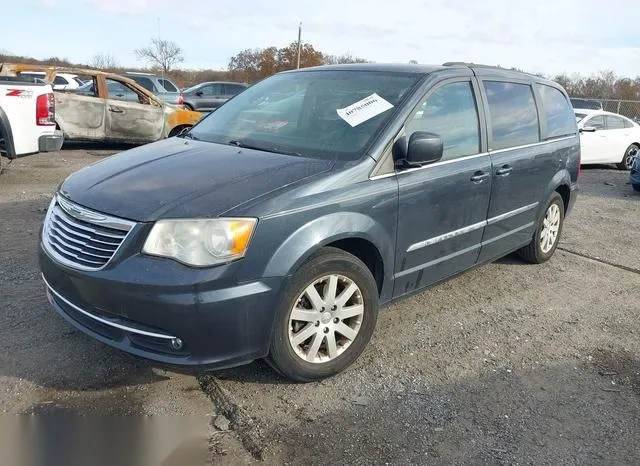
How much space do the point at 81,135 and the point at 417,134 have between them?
927 centimetres

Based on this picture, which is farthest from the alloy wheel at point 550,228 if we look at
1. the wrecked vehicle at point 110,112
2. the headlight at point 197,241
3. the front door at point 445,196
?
the wrecked vehicle at point 110,112

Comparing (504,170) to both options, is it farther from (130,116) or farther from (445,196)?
(130,116)

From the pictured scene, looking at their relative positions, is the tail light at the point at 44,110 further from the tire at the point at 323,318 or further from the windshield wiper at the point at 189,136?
the tire at the point at 323,318

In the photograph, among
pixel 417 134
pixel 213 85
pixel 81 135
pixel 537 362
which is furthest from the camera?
pixel 213 85

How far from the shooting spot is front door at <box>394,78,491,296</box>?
3.64 meters

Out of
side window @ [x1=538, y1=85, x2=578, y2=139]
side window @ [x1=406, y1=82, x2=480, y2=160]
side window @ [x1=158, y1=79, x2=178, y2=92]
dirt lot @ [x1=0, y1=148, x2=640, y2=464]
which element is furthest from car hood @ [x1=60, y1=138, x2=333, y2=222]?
side window @ [x1=158, y1=79, x2=178, y2=92]

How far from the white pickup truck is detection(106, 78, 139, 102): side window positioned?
3.65 m

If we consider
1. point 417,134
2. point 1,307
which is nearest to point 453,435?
point 417,134

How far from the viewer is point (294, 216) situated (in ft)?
9.73

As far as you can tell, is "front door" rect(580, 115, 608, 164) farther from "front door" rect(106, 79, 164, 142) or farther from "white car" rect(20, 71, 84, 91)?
"white car" rect(20, 71, 84, 91)

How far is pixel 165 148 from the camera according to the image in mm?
3906

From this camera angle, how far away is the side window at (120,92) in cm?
1157

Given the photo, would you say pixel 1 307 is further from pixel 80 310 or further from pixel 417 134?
pixel 417 134

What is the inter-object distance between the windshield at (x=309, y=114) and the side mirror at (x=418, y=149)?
188 millimetres
